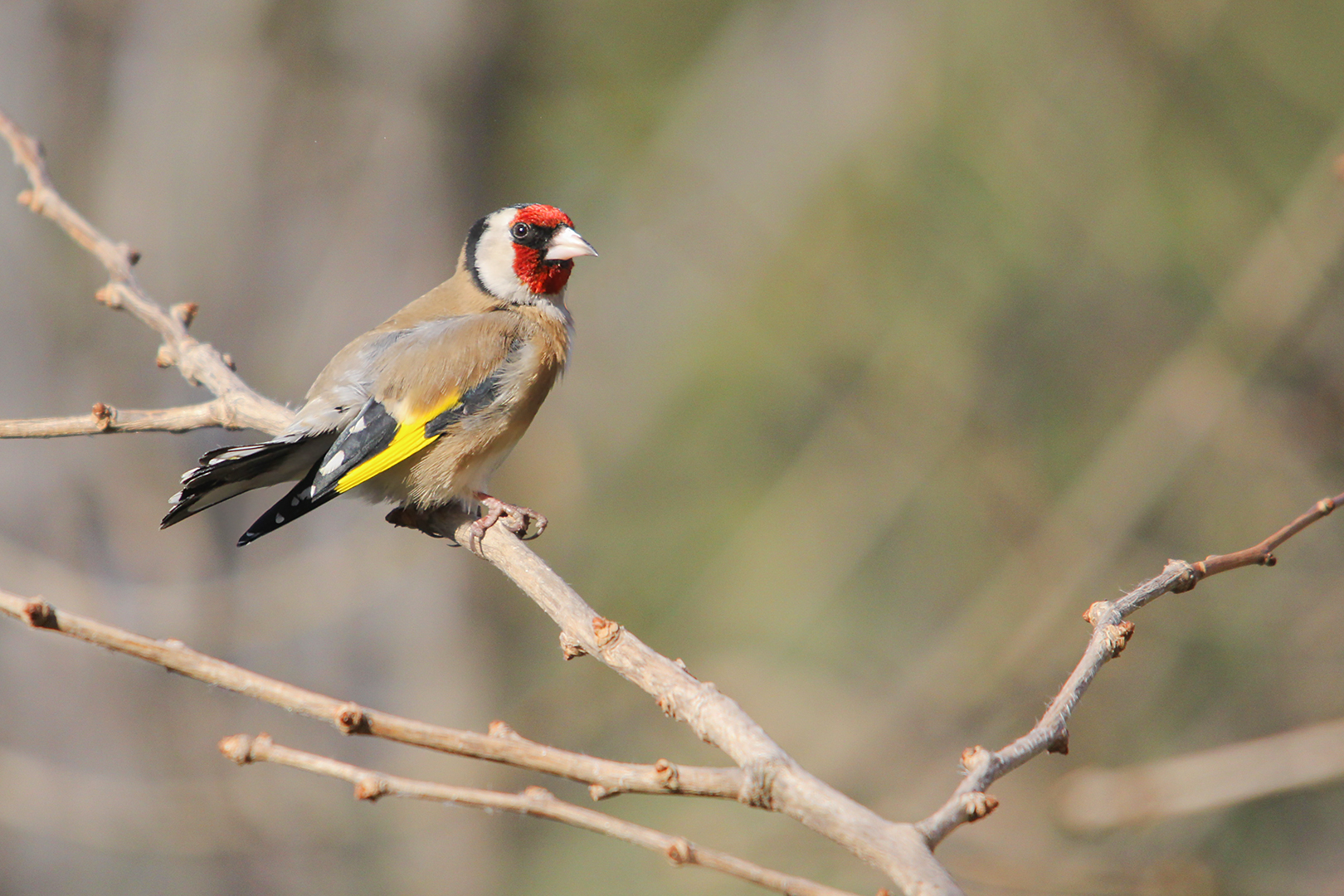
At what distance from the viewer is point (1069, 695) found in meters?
1.53

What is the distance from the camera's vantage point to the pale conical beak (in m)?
3.59

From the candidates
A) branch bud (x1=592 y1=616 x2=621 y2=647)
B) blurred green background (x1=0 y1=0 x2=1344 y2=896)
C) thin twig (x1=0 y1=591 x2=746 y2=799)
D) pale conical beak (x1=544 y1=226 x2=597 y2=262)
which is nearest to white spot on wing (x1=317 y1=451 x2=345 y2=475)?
pale conical beak (x1=544 y1=226 x2=597 y2=262)

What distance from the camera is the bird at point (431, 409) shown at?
2.83m

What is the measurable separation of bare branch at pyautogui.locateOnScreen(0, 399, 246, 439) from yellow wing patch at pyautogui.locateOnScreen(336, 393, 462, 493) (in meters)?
0.34

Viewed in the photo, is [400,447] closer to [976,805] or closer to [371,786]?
[371,786]

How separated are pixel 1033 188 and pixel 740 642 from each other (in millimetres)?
4104

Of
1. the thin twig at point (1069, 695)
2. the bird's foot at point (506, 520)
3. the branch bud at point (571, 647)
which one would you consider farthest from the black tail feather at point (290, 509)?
the thin twig at point (1069, 695)

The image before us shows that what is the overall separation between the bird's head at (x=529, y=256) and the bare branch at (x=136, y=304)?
0.91 metres

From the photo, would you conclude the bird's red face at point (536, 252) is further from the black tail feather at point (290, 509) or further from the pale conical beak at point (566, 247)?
the black tail feather at point (290, 509)

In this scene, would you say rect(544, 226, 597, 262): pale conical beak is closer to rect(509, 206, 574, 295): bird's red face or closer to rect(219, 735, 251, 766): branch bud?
rect(509, 206, 574, 295): bird's red face

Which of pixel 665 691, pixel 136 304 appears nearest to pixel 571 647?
pixel 665 691

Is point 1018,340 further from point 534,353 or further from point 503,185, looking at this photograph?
point 534,353

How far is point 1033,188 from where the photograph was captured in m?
5.83

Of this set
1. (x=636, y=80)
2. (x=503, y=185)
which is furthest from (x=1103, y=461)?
(x=636, y=80)
